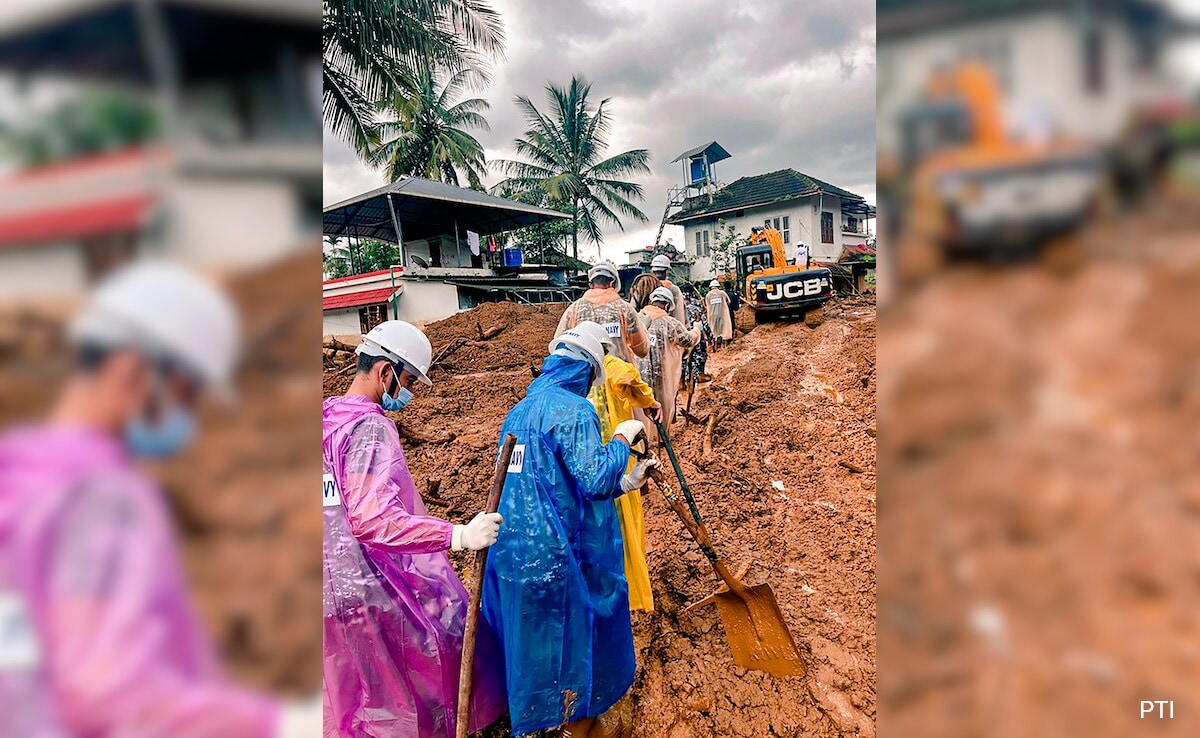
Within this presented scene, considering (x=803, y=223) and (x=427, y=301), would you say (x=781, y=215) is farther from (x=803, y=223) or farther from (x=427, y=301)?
(x=427, y=301)

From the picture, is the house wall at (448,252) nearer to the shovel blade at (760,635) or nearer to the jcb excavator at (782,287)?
the jcb excavator at (782,287)

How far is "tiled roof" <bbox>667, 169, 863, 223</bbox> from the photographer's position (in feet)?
78.7

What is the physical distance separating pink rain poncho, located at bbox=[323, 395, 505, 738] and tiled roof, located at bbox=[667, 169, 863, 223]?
23217mm

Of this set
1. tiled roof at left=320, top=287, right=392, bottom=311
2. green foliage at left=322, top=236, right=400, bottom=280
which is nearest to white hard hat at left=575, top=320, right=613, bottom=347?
tiled roof at left=320, top=287, right=392, bottom=311

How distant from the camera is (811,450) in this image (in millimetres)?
6086

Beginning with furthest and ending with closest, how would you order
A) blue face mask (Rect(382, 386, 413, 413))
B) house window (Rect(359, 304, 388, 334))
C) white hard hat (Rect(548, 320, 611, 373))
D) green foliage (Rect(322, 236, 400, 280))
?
green foliage (Rect(322, 236, 400, 280))
house window (Rect(359, 304, 388, 334))
white hard hat (Rect(548, 320, 611, 373))
blue face mask (Rect(382, 386, 413, 413))
